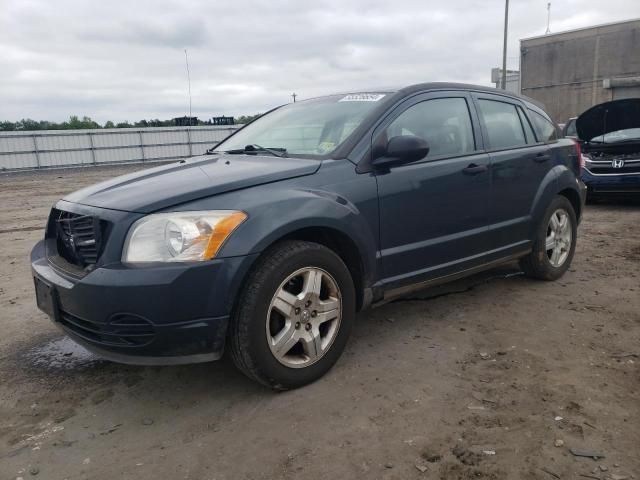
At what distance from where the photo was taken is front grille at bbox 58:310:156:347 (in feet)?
8.18

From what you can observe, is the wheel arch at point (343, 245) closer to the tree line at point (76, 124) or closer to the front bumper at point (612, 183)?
the front bumper at point (612, 183)

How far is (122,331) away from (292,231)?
0.96 metres

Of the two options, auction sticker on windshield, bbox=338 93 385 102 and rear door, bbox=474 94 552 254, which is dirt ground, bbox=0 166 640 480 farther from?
auction sticker on windshield, bbox=338 93 385 102

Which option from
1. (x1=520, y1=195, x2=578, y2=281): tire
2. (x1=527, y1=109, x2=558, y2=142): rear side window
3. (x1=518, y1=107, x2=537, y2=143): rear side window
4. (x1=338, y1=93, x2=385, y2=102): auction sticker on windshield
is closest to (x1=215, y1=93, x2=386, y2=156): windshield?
(x1=338, y1=93, x2=385, y2=102): auction sticker on windshield

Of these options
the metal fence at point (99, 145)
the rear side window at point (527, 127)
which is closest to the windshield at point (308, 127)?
the rear side window at point (527, 127)

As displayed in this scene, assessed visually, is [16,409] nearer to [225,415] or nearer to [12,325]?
[225,415]

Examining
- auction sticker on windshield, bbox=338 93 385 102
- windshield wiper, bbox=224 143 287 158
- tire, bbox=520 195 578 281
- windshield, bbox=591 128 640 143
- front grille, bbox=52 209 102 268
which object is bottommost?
tire, bbox=520 195 578 281

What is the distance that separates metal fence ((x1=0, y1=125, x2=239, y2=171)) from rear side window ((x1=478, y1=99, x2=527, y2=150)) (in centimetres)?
1888

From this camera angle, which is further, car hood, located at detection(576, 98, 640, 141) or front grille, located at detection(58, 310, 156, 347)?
car hood, located at detection(576, 98, 640, 141)

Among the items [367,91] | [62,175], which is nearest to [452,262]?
[367,91]

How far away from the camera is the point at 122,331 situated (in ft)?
8.26

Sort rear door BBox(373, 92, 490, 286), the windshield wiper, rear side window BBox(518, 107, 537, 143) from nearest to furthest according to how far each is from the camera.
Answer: rear door BBox(373, 92, 490, 286)
the windshield wiper
rear side window BBox(518, 107, 537, 143)

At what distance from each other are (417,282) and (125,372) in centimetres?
190

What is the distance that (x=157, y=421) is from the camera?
2.68 meters
